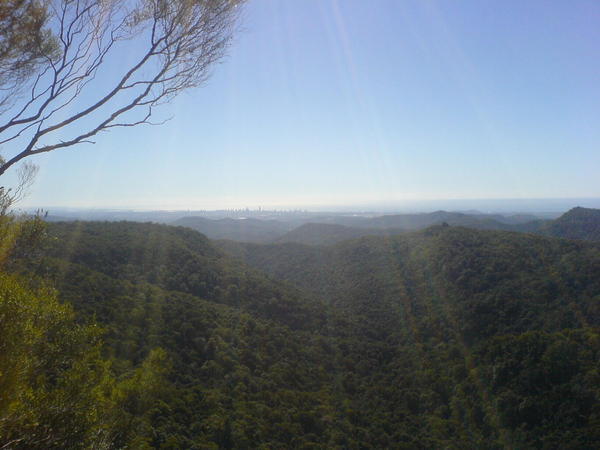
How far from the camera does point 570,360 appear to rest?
12750 millimetres

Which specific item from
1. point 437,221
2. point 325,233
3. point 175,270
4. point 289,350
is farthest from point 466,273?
point 437,221

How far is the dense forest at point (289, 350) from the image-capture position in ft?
13.4

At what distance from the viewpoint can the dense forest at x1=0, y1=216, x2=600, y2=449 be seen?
409 centimetres

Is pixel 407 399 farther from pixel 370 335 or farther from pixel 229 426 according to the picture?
pixel 229 426

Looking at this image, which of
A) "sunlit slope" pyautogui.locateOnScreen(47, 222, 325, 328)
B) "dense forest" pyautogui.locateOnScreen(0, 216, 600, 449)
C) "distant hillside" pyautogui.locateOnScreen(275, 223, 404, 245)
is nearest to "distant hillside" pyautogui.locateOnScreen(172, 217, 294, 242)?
"distant hillside" pyautogui.locateOnScreen(275, 223, 404, 245)

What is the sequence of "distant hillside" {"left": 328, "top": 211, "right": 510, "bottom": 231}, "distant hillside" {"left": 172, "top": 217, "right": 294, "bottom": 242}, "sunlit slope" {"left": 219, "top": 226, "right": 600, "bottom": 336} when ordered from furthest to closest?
1. "distant hillside" {"left": 172, "top": 217, "right": 294, "bottom": 242}
2. "distant hillside" {"left": 328, "top": 211, "right": 510, "bottom": 231}
3. "sunlit slope" {"left": 219, "top": 226, "right": 600, "bottom": 336}

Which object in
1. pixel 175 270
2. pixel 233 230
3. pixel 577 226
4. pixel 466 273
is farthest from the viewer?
pixel 233 230

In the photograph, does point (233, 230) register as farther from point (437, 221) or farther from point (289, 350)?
point (289, 350)

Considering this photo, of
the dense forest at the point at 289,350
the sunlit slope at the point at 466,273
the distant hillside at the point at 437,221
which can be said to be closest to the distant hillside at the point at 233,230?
the distant hillside at the point at 437,221

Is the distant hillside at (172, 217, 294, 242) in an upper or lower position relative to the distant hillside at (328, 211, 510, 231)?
lower

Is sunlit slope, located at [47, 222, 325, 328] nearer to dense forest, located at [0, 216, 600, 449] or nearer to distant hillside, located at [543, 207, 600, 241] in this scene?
dense forest, located at [0, 216, 600, 449]

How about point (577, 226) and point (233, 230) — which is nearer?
point (577, 226)

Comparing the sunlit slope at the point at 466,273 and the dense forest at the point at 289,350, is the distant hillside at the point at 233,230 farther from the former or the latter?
the dense forest at the point at 289,350

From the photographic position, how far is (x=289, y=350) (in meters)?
16.6
